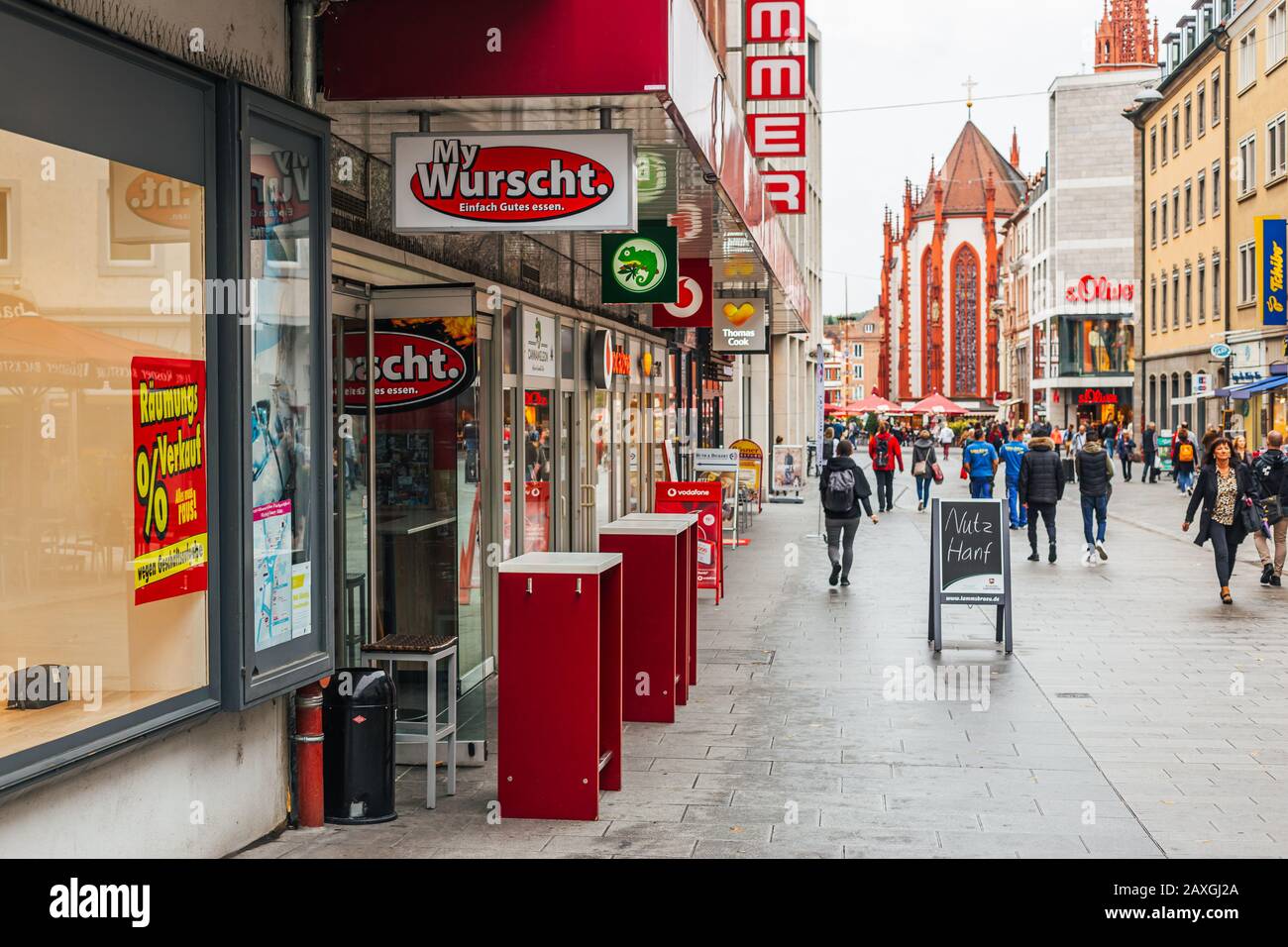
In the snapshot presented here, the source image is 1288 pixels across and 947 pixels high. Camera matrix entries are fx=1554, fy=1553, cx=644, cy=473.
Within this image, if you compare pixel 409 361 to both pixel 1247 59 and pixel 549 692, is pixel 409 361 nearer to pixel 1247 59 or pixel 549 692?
pixel 549 692

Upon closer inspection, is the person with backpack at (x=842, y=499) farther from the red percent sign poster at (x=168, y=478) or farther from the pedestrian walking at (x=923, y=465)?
the pedestrian walking at (x=923, y=465)

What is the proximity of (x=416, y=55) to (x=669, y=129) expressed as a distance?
152 centimetres

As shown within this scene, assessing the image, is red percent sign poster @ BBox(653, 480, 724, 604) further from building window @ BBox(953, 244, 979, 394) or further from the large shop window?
building window @ BBox(953, 244, 979, 394)

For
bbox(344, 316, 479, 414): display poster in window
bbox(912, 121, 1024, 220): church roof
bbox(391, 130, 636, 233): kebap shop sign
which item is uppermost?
bbox(912, 121, 1024, 220): church roof

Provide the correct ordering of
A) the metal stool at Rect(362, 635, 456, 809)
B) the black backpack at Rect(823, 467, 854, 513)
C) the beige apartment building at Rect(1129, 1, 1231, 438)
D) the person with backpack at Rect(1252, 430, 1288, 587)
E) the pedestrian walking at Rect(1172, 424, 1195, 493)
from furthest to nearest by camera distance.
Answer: the beige apartment building at Rect(1129, 1, 1231, 438)
the pedestrian walking at Rect(1172, 424, 1195, 493)
the black backpack at Rect(823, 467, 854, 513)
the person with backpack at Rect(1252, 430, 1288, 587)
the metal stool at Rect(362, 635, 456, 809)

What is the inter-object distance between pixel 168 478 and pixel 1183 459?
118 feet

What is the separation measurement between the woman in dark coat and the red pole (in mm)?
11163

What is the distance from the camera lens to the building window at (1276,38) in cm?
3888

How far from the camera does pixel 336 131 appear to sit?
323 inches

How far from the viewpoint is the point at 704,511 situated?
1644 cm

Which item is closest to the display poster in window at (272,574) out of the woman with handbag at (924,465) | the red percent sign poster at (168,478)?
the red percent sign poster at (168,478)

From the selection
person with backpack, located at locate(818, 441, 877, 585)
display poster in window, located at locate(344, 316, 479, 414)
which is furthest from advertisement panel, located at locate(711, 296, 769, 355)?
display poster in window, located at locate(344, 316, 479, 414)

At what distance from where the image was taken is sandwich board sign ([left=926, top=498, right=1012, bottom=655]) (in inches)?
502

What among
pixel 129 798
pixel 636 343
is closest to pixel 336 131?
pixel 129 798
